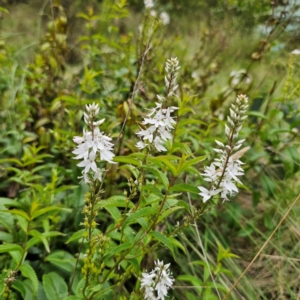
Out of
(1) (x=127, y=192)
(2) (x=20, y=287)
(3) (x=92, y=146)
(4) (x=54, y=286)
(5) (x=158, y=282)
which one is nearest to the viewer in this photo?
(3) (x=92, y=146)

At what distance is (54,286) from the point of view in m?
1.46

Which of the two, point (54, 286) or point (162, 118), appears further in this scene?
point (54, 286)

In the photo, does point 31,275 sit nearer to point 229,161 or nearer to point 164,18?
point 229,161

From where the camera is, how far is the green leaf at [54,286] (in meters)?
1.40

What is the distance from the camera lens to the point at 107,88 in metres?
2.53

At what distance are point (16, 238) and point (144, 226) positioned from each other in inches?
23.8

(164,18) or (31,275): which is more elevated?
(164,18)

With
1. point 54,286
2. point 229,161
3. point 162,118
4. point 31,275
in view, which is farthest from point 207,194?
point 54,286

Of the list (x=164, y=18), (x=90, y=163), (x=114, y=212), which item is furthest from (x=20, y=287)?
(x=164, y=18)

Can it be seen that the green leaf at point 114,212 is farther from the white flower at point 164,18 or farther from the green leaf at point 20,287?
the white flower at point 164,18

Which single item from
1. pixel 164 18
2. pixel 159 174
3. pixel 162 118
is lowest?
pixel 159 174

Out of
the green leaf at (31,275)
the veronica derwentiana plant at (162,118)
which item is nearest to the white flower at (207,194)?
the veronica derwentiana plant at (162,118)

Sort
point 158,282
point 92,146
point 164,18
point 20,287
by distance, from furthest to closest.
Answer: point 164,18 < point 20,287 < point 158,282 < point 92,146

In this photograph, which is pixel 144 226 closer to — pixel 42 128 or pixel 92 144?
pixel 92 144
